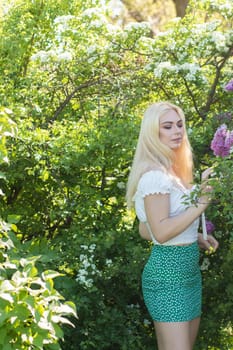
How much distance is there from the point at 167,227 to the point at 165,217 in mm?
50

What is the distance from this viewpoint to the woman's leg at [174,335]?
345cm

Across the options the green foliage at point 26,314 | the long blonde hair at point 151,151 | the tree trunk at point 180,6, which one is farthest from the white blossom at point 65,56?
the tree trunk at point 180,6

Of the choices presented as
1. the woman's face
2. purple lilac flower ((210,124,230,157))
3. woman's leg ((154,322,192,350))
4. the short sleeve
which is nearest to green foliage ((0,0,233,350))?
purple lilac flower ((210,124,230,157))

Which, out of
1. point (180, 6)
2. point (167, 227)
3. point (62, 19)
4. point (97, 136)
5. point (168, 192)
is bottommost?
point (167, 227)

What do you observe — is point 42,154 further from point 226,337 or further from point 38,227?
point 226,337

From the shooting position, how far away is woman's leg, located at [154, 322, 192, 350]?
136 inches

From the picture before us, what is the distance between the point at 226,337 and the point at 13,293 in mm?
2066

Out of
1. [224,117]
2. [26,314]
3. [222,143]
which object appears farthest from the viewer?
[224,117]

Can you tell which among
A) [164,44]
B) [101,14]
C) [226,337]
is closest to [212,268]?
[226,337]

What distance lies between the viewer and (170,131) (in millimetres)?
3639

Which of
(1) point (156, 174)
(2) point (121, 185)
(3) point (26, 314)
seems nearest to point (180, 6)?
(2) point (121, 185)

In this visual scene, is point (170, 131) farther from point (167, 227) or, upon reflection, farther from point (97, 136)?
point (97, 136)

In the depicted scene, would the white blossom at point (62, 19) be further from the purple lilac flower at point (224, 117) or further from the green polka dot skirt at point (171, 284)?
the green polka dot skirt at point (171, 284)

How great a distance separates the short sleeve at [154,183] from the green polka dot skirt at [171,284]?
0.91 ft
